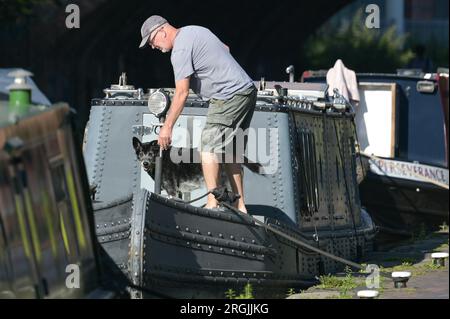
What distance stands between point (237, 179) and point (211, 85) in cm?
72

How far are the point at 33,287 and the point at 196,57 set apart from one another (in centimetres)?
323

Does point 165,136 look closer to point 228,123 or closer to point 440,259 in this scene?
point 228,123

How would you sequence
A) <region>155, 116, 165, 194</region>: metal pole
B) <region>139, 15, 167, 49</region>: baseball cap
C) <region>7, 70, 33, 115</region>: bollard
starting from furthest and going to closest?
<region>155, 116, 165, 194</region>: metal pole < <region>139, 15, 167, 49</region>: baseball cap < <region>7, 70, 33, 115</region>: bollard

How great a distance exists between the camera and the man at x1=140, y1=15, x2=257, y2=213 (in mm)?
10508

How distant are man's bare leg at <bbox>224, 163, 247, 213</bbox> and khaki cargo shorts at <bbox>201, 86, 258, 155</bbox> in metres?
0.11

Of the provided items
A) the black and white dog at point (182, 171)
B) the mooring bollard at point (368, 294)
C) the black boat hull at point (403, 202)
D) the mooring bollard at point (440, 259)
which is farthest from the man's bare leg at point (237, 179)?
the black boat hull at point (403, 202)

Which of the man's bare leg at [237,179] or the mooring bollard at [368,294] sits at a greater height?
the man's bare leg at [237,179]

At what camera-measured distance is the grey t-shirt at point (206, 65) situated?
10508 mm

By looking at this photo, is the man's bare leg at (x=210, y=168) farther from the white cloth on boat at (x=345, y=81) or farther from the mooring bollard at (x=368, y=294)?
the white cloth on boat at (x=345, y=81)

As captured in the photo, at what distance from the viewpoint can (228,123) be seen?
10641mm

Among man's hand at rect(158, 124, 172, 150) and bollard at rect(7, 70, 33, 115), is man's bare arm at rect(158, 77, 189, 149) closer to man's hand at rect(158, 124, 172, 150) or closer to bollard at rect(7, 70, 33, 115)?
man's hand at rect(158, 124, 172, 150)

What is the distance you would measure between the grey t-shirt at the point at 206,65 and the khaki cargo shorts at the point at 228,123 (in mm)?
59

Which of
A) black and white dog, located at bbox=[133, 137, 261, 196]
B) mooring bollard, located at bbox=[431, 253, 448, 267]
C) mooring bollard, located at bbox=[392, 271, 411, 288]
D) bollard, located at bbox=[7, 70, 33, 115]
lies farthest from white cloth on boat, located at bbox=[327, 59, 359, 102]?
bollard, located at bbox=[7, 70, 33, 115]

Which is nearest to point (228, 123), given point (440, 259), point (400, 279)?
point (400, 279)
